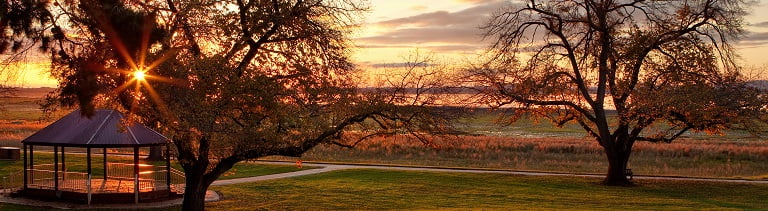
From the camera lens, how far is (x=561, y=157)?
56.8 metres

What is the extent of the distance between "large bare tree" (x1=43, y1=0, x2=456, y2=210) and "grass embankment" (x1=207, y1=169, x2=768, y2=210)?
20.6 feet

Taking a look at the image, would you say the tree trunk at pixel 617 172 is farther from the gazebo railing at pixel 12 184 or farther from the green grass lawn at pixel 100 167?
the gazebo railing at pixel 12 184

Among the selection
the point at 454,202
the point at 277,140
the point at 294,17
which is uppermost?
the point at 294,17

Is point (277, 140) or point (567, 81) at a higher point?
point (567, 81)

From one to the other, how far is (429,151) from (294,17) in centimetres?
3987

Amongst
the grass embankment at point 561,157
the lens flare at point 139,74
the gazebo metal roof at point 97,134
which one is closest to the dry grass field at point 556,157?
→ the grass embankment at point 561,157

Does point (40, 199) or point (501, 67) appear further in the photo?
point (501, 67)

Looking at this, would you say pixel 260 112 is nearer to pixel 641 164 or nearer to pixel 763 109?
pixel 763 109

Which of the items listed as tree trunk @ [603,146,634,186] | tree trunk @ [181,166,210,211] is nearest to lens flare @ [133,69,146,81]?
tree trunk @ [181,166,210,211]

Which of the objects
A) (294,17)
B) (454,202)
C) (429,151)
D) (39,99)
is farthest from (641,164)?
(39,99)

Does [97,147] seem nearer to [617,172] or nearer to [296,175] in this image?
[296,175]

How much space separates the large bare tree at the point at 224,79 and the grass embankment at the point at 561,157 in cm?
2426

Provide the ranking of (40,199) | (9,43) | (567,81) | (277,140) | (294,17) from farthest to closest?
1. (567,81)
2. (40,199)
3. (294,17)
4. (277,140)
5. (9,43)

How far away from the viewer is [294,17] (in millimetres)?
21875
